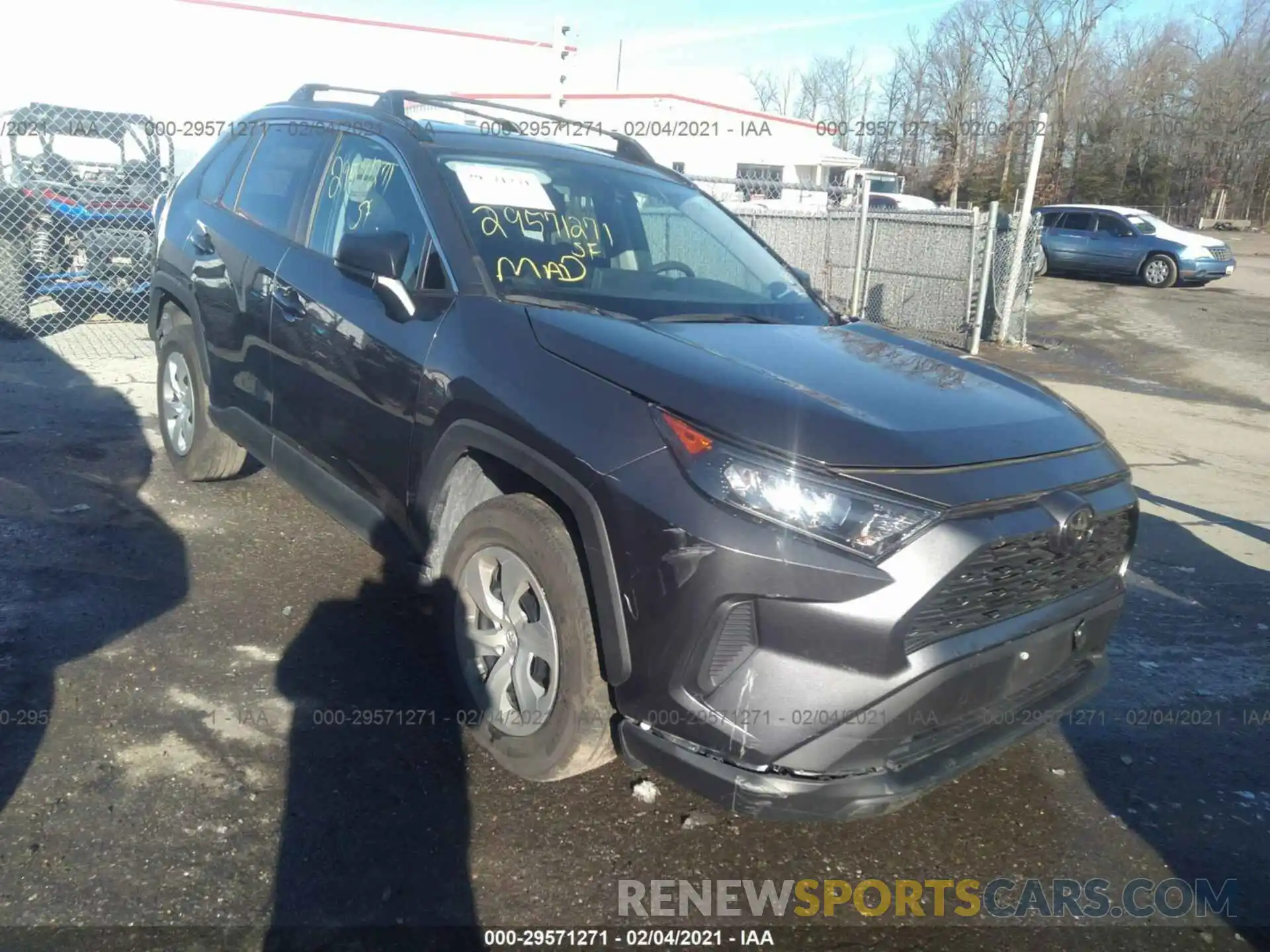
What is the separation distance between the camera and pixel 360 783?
10.1 ft

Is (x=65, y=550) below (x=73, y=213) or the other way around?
below

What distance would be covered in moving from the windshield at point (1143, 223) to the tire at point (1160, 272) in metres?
0.53

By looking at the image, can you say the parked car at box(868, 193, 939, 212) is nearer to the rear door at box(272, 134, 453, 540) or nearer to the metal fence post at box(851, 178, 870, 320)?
the metal fence post at box(851, 178, 870, 320)

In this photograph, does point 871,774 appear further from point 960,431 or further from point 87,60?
point 87,60

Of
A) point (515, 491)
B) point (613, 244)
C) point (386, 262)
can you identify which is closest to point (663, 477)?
point (515, 491)

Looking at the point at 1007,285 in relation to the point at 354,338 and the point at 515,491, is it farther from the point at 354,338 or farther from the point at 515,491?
the point at 515,491

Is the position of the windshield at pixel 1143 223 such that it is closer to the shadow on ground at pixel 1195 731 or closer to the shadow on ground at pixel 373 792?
the shadow on ground at pixel 1195 731

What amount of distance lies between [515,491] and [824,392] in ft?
3.26

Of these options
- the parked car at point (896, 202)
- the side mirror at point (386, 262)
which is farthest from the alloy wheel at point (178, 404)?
the parked car at point (896, 202)

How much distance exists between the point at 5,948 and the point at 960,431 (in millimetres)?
2654

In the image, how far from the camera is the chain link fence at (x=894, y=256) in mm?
12062

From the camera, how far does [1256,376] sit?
1223 centimetres

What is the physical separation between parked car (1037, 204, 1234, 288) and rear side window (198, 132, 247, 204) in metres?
18.2

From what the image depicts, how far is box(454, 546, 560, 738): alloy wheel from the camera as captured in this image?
288 cm
